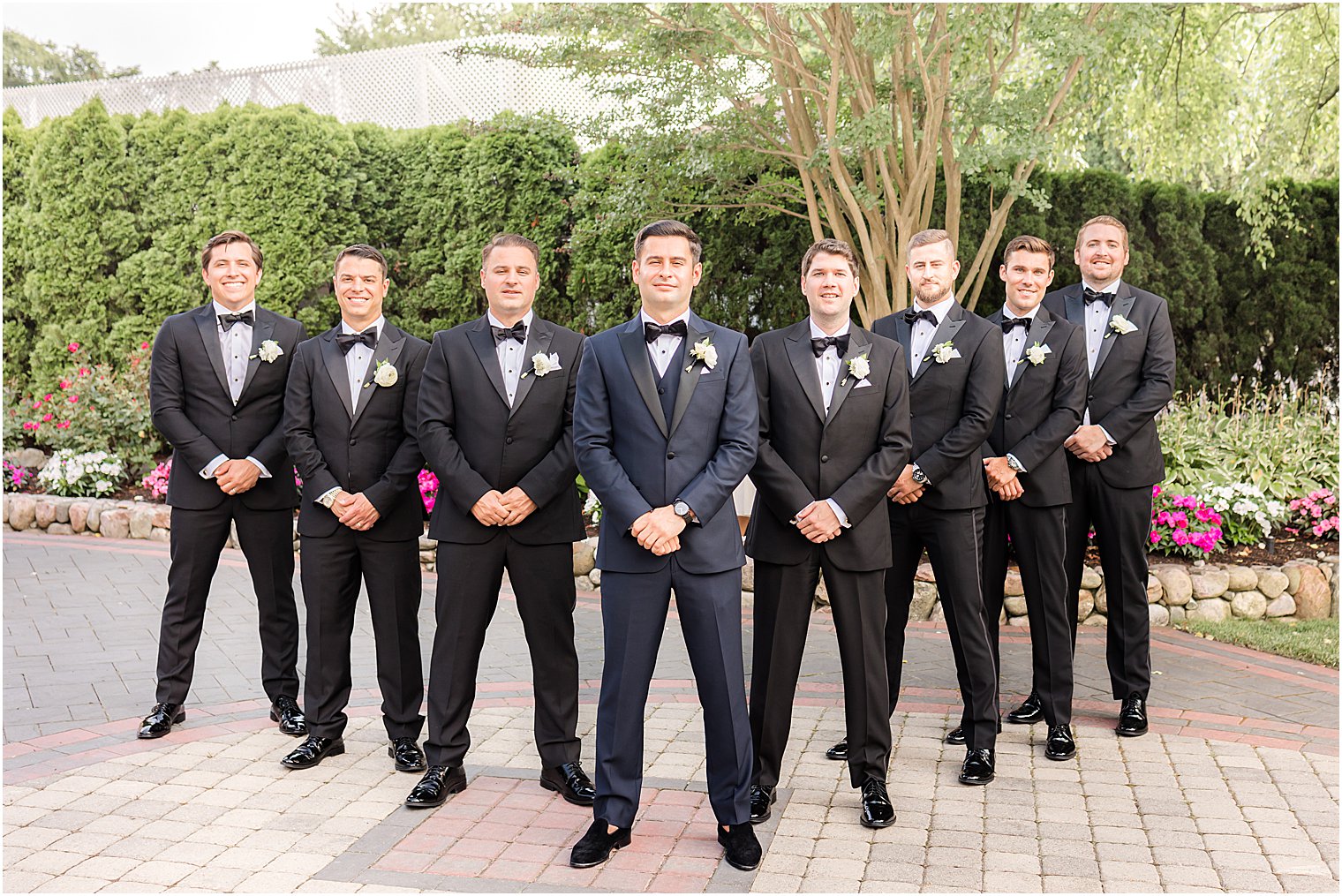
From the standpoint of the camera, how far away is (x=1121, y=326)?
5.19m

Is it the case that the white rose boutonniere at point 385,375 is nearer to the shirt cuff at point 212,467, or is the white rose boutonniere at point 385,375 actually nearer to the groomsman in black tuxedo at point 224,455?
the groomsman in black tuxedo at point 224,455

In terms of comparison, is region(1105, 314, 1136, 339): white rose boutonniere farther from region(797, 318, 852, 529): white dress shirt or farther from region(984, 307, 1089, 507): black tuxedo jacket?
region(797, 318, 852, 529): white dress shirt

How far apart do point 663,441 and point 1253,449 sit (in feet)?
20.1

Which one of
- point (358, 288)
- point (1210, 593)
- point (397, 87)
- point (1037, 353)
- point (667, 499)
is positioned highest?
point (397, 87)

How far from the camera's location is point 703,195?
8812 mm

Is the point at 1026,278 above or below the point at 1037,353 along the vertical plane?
above

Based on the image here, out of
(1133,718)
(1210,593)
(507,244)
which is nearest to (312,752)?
(507,244)

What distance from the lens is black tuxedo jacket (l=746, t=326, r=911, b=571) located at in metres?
4.14

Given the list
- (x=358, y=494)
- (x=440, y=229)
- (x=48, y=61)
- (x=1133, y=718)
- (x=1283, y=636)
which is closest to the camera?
(x=358, y=494)

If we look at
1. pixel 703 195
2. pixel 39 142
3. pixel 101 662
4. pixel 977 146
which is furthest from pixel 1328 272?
pixel 39 142

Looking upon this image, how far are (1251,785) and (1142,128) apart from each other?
22.4 ft

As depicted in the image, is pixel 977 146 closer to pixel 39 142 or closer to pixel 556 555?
pixel 556 555

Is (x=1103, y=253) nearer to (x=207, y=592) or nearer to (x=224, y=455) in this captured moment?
(x=224, y=455)

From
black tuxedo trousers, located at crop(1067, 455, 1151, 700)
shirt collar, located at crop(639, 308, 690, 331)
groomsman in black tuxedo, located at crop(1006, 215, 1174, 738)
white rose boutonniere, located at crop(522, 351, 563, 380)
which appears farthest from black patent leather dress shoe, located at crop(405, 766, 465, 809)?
black tuxedo trousers, located at crop(1067, 455, 1151, 700)
